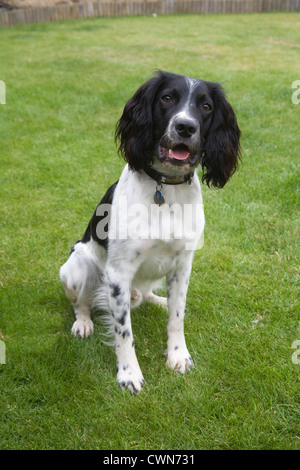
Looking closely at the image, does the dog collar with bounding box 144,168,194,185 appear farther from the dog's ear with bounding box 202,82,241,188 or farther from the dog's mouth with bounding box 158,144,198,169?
the dog's ear with bounding box 202,82,241,188

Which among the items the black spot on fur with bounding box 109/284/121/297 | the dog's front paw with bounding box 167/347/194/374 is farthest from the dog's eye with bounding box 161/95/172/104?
the dog's front paw with bounding box 167/347/194/374

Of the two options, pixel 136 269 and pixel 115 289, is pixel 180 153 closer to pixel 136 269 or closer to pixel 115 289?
pixel 136 269

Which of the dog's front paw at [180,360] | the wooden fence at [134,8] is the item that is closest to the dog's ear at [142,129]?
the dog's front paw at [180,360]

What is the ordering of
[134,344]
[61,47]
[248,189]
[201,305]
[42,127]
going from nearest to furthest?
1. [134,344]
2. [201,305]
3. [248,189]
4. [42,127]
5. [61,47]

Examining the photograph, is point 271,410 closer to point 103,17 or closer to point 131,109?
point 131,109

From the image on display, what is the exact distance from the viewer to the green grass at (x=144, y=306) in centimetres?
231

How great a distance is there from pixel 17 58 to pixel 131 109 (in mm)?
7765

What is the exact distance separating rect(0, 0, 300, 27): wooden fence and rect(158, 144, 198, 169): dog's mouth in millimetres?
11887

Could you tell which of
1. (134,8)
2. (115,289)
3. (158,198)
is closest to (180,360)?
(115,289)

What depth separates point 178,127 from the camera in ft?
7.52

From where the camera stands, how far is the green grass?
231cm

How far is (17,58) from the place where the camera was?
930 cm

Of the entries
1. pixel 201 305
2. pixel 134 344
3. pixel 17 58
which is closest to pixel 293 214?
pixel 201 305

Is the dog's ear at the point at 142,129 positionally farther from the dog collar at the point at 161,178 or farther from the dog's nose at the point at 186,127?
the dog's nose at the point at 186,127
